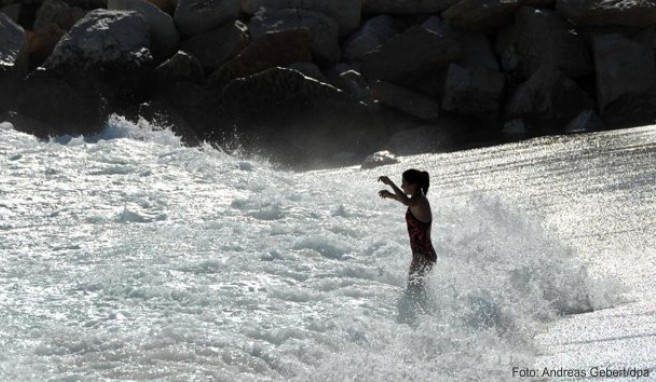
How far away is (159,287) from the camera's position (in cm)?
802

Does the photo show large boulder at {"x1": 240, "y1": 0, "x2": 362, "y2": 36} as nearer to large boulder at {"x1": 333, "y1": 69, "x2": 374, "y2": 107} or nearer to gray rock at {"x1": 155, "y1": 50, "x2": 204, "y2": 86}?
large boulder at {"x1": 333, "y1": 69, "x2": 374, "y2": 107}

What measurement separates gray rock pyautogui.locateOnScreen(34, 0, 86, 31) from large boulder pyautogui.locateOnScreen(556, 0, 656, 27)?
10.1 meters

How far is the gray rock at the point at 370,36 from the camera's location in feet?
72.5

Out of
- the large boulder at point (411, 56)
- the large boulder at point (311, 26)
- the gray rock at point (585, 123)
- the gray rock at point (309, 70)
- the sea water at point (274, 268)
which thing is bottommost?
the sea water at point (274, 268)

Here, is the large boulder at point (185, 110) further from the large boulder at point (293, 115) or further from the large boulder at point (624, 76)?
the large boulder at point (624, 76)

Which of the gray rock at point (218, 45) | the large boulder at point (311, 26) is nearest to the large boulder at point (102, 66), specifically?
the gray rock at point (218, 45)

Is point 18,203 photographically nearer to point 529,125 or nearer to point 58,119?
point 58,119

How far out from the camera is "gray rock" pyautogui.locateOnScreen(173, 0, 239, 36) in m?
22.4

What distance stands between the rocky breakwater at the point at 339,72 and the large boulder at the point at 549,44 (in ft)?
0.10

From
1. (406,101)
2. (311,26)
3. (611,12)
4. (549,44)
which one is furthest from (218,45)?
(611,12)

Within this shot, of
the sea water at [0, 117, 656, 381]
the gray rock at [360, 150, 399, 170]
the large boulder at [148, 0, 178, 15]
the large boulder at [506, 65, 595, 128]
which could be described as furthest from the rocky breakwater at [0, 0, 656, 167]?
the sea water at [0, 117, 656, 381]

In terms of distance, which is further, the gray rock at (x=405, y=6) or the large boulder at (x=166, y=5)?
the large boulder at (x=166, y=5)

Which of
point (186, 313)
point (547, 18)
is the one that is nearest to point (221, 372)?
point (186, 313)

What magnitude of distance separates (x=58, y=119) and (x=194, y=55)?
3.58 metres
